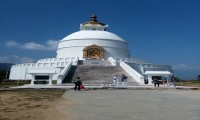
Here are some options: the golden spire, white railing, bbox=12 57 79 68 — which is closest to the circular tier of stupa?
white railing, bbox=12 57 79 68

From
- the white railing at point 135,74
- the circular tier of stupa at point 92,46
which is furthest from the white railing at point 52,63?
the white railing at point 135,74

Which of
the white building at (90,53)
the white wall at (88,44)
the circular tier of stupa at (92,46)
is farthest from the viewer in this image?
the white wall at (88,44)

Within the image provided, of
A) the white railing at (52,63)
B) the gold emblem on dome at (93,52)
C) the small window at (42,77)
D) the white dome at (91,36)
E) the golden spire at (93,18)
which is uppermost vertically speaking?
the golden spire at (93,18)

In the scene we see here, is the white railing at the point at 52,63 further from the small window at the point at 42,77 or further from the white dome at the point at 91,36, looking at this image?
the white dome at the point at 91,36

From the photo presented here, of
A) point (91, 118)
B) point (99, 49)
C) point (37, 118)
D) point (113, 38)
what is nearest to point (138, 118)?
point (91, 118)

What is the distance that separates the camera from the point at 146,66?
121 ft

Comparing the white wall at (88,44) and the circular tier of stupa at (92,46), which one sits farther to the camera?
the white wall at (88,44)

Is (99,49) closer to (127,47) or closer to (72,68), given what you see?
(127,47)

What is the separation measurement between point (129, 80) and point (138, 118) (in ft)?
64.8

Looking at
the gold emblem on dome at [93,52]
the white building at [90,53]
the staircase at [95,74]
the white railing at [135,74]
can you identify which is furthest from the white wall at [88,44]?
the staircase at [95,74]

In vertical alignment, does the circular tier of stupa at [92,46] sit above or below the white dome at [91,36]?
below

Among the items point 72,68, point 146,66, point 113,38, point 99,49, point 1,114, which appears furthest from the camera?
point 113,38

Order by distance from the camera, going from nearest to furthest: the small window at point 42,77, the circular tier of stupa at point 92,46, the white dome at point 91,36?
the small window at point 42,77 → the circular tier of stupa at point 92,46 → the white dome at point 91,36

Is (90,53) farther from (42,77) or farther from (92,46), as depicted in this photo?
Answer: (42,77)
